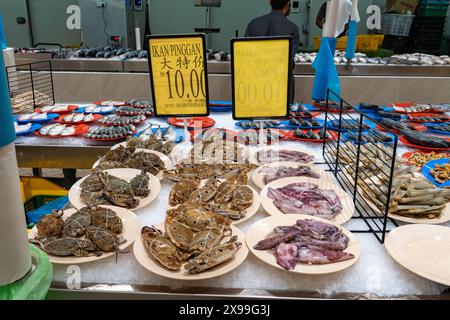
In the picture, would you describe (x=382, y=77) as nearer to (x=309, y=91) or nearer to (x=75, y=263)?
(x=309, y=91)

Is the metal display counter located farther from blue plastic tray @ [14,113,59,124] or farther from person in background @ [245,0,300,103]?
person in background @ [245,0,300,103]

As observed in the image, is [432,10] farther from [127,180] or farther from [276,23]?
[127,180]

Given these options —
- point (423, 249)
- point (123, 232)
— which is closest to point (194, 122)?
point (123, 232)

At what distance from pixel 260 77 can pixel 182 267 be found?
129 cm

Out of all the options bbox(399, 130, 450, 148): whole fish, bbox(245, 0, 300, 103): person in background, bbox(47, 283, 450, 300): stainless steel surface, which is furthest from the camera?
bbox(245, 0, 300, 103): person in background

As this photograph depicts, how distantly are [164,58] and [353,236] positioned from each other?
142cm

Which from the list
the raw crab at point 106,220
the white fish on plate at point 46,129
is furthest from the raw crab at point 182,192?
the white fish on plate at point 46,129

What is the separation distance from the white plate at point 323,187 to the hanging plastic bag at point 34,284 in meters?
0.90

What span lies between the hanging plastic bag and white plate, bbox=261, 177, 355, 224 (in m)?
Result: 0.90

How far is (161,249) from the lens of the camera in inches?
51.9

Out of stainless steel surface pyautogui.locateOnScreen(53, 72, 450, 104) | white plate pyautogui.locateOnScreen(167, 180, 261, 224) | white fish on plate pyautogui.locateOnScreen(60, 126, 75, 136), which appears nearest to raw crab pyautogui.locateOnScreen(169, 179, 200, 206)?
white plate pyautogui.locateOnScreen(167, 180, 261, 224)

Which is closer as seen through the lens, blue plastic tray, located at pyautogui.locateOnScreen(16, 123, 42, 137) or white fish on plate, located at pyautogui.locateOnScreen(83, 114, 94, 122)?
blue plastic tray, located at pyautogui.locateOnScreen(16, 123, 42, 137)

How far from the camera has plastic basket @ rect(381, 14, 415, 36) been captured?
7.48m

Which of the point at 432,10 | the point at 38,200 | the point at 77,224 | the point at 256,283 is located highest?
the point at 432,10
